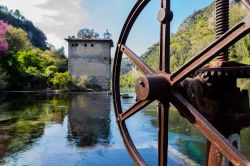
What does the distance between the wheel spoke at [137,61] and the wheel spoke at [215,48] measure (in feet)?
1.37

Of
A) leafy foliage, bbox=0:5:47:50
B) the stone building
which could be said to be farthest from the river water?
leafy foliage, bbox=0:5:47:50

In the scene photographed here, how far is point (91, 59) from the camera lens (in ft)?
147

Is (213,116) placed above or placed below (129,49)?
below

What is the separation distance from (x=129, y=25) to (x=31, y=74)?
132 feet

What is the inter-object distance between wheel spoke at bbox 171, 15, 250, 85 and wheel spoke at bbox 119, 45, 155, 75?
1.37ft

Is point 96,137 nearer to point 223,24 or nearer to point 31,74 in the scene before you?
point 223,24

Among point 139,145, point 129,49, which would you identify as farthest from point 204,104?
point 139,145

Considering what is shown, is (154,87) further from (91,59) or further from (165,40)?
(91,59)

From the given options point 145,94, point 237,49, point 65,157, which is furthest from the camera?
point 237,49

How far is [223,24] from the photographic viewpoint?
324 cm

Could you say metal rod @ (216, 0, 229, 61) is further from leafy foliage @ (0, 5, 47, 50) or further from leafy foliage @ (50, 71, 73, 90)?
leafy foliage @ (0, 5, 47, 50)

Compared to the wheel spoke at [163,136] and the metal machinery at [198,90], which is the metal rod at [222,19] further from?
the wheel spoke at [163,136]

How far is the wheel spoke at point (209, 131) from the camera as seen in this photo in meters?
2.26

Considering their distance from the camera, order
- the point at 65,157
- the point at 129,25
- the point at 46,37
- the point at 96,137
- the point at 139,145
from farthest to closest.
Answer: the point at 46,37 → the point at 96,137 → the point at 139,145 → the point at 65,157 → the point at 129,25
